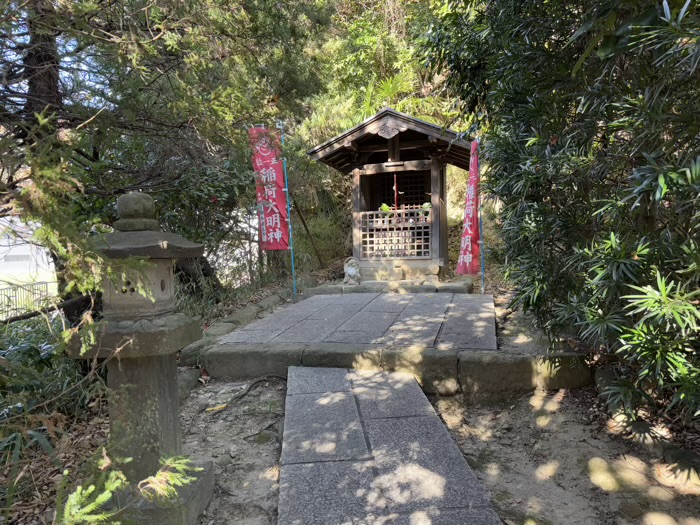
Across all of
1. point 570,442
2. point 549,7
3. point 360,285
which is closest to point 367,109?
point 360,285

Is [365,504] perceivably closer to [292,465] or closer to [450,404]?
[292,465]

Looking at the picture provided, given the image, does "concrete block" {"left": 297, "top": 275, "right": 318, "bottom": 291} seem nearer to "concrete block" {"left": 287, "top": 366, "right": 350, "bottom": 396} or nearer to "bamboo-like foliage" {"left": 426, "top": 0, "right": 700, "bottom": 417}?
"concrete block" {"left": 287, "top": 366, "right": 350, "bottom": 396}

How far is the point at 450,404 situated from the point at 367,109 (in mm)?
9500

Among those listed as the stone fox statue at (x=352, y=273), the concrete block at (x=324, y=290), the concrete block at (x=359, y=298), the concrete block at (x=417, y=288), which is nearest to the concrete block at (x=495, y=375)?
the concrete block at (x=359, y=298)

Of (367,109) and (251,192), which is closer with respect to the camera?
(251,192)

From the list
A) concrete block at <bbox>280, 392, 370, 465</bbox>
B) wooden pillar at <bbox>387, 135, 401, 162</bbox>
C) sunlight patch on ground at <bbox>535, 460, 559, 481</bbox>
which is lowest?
sunlight patch on ground at <bbox>535, 460, 559, 481</bbox>

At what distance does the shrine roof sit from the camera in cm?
834

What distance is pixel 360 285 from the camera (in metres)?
8.60

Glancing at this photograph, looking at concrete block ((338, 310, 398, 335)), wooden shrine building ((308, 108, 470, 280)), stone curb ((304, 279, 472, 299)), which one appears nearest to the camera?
concrete block ((338, 310, 398, 335))

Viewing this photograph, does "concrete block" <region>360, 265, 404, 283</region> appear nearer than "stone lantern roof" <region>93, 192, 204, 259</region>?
No

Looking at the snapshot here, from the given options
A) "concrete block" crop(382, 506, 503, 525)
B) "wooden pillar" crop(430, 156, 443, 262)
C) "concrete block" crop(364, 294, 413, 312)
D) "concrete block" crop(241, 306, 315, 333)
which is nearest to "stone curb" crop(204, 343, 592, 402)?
"concrete block" crop(241, 306, 315, 333)

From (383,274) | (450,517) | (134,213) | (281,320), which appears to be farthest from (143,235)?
(383,274)

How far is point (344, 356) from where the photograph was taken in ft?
13.1

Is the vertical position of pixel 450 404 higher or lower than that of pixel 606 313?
lower
